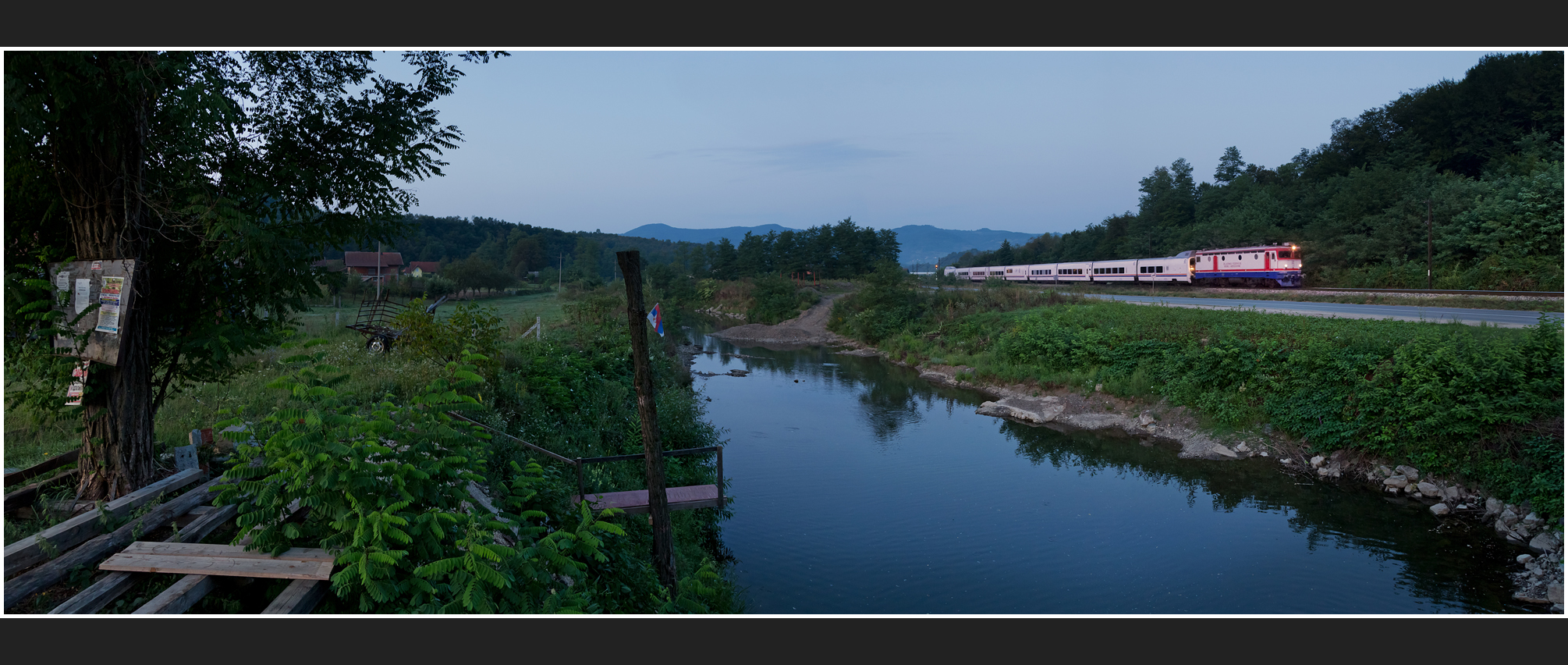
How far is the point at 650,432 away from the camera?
7832 millimetres

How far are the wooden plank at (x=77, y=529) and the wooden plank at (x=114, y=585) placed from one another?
16.7 inches

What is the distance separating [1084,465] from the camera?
16812 mm

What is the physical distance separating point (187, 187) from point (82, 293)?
1061mm

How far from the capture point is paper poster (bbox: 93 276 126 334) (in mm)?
5879

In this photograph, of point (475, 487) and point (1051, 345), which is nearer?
point (475, 487)

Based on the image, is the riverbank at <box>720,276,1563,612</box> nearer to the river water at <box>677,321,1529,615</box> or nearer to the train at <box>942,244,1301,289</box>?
the river water at <box>677,321,1529,615</box>

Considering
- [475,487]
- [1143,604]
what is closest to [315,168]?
[475,487]

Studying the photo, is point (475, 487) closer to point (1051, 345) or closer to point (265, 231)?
point (265, 231)

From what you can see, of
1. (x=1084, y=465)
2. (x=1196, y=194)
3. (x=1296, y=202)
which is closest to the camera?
(x=1084, y=465)

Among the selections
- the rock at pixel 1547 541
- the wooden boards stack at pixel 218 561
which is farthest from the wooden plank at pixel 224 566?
the rock at pixel 1547 541

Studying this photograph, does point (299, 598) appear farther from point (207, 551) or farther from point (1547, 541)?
point (1547, 541)

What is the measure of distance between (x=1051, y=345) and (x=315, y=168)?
2156cm

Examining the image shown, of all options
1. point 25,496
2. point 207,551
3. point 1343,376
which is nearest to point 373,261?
point 25,496

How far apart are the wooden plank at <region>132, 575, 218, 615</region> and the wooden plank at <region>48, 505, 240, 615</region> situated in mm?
214
